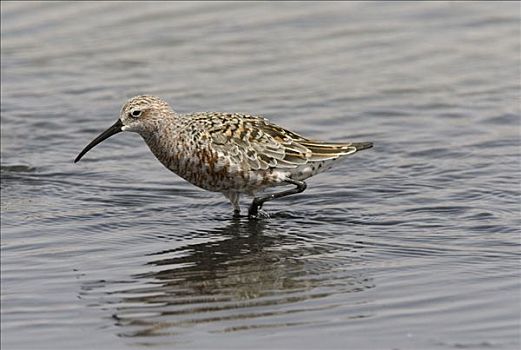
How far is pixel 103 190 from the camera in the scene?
12516 millimetres

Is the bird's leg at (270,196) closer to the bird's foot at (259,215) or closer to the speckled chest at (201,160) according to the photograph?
the bird's foot at (259,215)

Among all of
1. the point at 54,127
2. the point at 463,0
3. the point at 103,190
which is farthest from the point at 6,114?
the point at 463,0

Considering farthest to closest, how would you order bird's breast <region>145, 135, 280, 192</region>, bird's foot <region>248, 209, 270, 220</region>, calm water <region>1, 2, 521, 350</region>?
bird's foot <region>248, 209, 270, 220</region>
bird's breast <region>145, 135, 280, 192</region>
calm water <region>1, 2, 521, 350</region>

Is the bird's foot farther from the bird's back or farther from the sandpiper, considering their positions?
the bird's back

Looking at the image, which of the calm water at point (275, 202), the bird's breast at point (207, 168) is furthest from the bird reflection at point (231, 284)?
the bird's breast at point (207, 168)

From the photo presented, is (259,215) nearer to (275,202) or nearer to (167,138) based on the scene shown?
(275,202)

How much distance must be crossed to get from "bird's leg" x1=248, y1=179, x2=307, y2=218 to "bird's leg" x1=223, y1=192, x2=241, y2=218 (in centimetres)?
14

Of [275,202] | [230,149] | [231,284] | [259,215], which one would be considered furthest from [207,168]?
[231,284]

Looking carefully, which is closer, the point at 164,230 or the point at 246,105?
the point at 164,230

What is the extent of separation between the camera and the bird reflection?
8.66 metres

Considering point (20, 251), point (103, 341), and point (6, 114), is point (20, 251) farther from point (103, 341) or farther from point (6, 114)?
point (6, 114)

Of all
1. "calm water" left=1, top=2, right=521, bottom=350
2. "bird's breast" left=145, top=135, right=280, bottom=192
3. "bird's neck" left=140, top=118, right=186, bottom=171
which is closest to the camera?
"calm water" left=1, top=2, right=521, bottom=350

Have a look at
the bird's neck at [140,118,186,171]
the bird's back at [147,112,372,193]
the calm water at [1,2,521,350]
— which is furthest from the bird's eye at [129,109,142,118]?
the calm water at [1,2,521,350]

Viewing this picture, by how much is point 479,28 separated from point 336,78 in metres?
2.85
